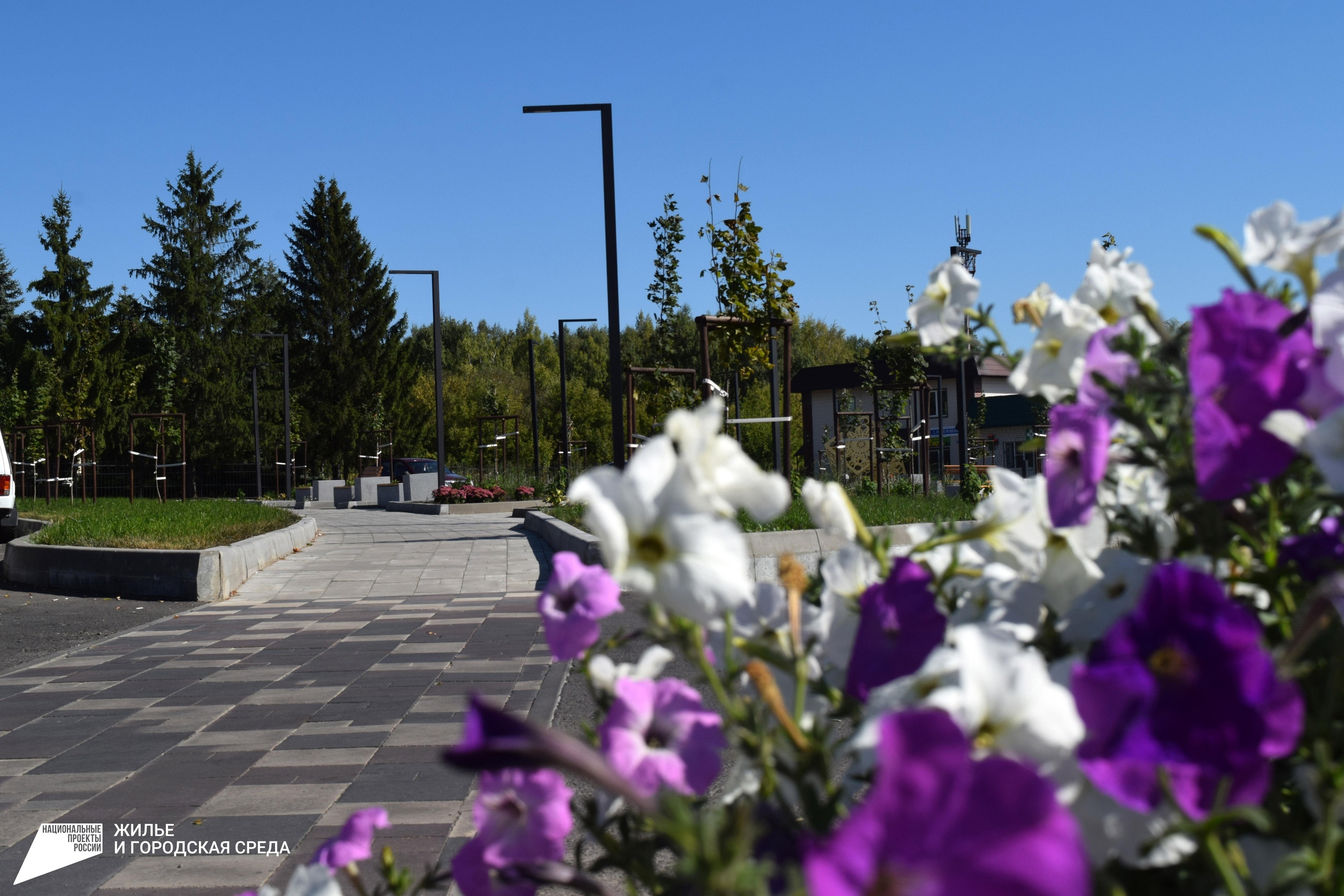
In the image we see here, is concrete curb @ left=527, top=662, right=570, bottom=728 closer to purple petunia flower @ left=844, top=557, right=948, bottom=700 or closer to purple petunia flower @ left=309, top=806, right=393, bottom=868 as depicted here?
purple petunia flower @ left=309, top=806, right=393, bottom=868

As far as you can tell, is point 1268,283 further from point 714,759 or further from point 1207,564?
point 714,759

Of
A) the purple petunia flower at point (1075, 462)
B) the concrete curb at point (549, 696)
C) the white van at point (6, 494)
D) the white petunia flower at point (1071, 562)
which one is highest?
the purple petunia flower at point (1075, 462)

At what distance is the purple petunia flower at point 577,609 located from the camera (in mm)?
942

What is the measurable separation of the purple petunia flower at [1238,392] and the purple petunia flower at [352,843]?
0.76m

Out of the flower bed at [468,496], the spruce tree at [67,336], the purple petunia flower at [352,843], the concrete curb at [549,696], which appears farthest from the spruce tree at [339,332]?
the purple petunia flower at [352,843]

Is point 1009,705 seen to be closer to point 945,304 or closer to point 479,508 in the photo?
point 945,304

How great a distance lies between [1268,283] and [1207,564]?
29 centimetres

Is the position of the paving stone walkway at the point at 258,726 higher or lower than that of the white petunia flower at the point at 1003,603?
lower

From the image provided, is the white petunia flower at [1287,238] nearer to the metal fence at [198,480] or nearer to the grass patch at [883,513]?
the grass patch at [883,513]

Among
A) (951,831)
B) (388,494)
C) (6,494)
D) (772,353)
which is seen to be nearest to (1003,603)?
(951,831)

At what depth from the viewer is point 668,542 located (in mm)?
616

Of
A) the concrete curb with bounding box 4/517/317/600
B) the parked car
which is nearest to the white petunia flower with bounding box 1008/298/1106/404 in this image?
the concrete curb with bounding box 4/517/317/600

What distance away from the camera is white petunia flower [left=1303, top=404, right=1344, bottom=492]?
604 millimetres

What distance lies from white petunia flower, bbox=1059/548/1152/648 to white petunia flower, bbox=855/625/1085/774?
0.18 m
